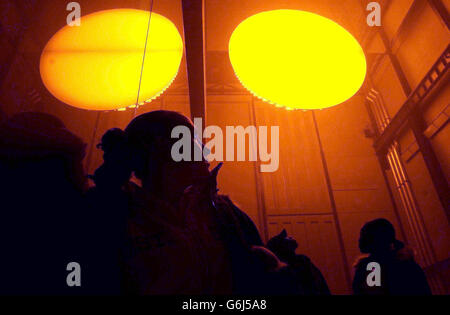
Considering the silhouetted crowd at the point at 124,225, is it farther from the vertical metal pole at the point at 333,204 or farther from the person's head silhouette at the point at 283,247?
the vertical metal pole at the point at 333,204

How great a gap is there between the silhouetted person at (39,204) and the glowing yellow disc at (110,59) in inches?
41.6

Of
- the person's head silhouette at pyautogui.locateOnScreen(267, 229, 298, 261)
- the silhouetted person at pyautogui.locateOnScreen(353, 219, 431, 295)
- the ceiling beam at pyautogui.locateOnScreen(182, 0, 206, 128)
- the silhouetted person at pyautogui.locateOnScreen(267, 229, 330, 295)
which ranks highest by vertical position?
the ceiling beam at pyautogui.locateOnScreen(182, 0, 206, 128)

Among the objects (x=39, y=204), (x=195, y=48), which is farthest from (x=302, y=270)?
(x=195, y=48)

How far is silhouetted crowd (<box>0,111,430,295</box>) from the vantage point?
679 mm

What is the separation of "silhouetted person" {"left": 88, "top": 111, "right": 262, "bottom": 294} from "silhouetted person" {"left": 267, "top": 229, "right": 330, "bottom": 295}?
101 millimetres

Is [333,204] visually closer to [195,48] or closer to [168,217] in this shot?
[195,48]

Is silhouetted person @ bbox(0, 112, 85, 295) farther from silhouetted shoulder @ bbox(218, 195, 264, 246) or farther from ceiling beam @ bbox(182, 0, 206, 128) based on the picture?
ceiling beam @ bbox(182, 0, 206, 128)

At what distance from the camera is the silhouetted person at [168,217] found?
31.2 inches

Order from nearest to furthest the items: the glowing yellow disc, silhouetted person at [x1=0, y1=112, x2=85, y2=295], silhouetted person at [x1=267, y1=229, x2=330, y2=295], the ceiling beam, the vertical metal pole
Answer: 1. silhouetted person at [x1=0, y1=112, x2=85, y2=295]
2. silhouetted person at [x1=267, y1=229, x2=330, y2=295]
3. the ceiling beam
4. the glowing yellow disc
5. the vertical metal pole

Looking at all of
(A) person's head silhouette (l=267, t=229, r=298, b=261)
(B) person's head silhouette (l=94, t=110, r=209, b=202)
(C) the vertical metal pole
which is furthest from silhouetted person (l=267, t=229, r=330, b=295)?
(C) the vertical metal pole

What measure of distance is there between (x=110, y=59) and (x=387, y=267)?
8.38 ft

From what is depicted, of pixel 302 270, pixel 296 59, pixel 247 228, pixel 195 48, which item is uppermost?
pixel 296 59

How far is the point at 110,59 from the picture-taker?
6.03ft
